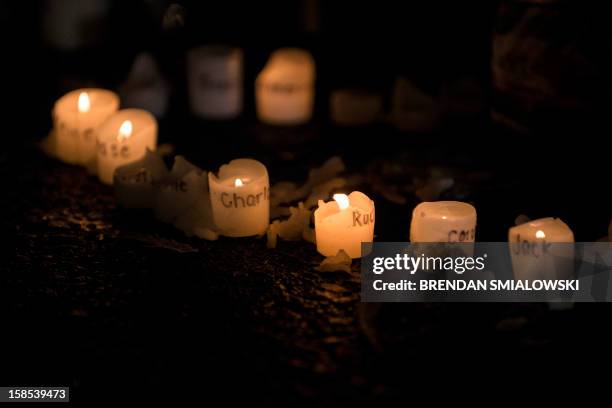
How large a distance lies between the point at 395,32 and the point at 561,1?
805 mm

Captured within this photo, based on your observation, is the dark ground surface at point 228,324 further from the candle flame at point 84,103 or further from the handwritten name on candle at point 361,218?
the candle flame at point 84,103

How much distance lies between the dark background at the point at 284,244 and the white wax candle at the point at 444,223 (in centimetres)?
13

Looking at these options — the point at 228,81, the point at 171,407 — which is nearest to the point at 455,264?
the point at 171,407

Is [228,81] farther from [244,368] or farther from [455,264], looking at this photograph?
[244,368]

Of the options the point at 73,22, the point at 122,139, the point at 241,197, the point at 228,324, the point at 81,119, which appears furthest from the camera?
the point at 73,22

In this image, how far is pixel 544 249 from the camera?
51.9 inches

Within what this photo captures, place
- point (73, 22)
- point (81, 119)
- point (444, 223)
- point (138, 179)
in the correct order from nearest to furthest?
1. point (444, 223)
2. point (138, 179)
3. point (81, 119)
4. point (73, 22)

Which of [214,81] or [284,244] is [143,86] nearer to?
[214,81]

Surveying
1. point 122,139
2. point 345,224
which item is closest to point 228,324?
point 345,224

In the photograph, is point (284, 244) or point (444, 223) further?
point (284, 244)

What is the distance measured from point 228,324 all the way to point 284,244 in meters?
0.31

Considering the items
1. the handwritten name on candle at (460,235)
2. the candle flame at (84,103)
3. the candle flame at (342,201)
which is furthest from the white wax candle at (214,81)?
the handwritten name on candle at (460,235)

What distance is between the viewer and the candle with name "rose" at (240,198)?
59.9 inches

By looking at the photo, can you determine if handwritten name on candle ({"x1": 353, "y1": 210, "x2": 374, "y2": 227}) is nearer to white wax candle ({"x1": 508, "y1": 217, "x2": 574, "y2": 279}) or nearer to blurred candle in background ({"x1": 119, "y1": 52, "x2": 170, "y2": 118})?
white wax candle ({"x1": 508, "y1": 217, "x2": 574, "y2": 279})
